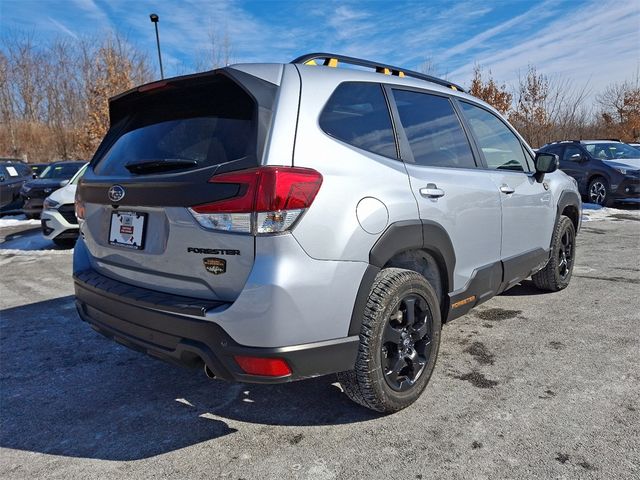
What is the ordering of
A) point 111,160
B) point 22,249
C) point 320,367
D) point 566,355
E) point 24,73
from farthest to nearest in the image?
point 24,73 → point 22,249 → point 566,355 → point 111,160 → point 320,367

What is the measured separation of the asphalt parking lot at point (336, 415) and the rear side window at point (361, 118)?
4.88ft

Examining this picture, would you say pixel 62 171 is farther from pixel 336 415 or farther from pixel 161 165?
pixel 336 415

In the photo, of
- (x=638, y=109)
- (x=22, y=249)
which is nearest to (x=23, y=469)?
(x=22, y=249)

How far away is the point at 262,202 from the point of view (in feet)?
6.40

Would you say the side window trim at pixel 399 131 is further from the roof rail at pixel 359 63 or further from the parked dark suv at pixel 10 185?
the parked dark suv at pixel 10 185

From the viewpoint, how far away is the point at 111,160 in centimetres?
277

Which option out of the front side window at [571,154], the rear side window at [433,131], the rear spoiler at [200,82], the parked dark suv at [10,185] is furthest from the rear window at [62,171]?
the front side window at [571,154]

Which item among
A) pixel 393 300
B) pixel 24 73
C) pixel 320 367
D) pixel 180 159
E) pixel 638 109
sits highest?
pixel 24 73

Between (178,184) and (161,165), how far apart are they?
0.79 ft

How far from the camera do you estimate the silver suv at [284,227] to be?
6.57 feet

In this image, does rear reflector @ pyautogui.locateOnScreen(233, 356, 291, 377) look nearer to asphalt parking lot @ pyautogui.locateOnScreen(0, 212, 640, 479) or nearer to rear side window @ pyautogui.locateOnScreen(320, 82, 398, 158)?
asphalt parking lot @ pyautogui.locateOnScreen(0, 212, 640, 479)

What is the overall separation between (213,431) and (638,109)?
1142 inches

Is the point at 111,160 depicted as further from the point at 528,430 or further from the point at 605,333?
the point at 605,333

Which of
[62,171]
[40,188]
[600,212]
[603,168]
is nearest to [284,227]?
[40,188]
